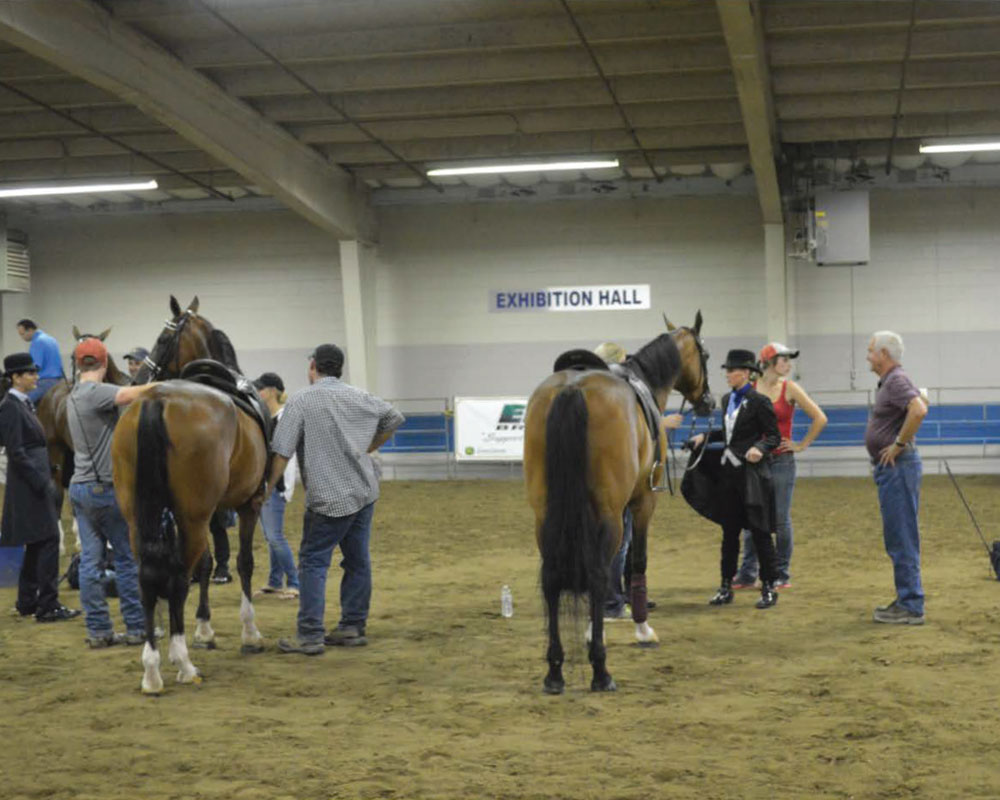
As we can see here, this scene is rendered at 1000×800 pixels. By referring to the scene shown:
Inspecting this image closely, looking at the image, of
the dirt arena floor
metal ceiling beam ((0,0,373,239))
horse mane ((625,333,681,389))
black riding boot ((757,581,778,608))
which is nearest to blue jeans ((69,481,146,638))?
the dirt arena floor

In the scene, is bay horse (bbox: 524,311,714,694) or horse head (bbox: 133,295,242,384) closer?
bay horse (bbox: 524,311,714,694)

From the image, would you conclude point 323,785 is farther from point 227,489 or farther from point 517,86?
point 517,86

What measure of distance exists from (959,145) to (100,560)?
1317 centimetres

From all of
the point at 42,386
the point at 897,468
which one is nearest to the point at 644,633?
the point at 897,468

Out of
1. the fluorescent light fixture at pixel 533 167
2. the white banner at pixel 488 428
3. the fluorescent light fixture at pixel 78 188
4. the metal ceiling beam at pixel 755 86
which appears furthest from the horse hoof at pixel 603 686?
the fluorescent light fixture at pixel 78 188

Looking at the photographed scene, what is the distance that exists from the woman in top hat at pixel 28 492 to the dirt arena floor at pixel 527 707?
12.4 inches

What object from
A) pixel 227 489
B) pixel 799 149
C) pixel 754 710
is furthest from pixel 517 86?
pixel 754 710

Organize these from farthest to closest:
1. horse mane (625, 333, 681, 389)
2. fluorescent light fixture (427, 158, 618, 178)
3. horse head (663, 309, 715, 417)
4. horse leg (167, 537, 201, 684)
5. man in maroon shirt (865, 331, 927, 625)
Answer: fluorescent light fixture (427, 158, 618, 178)
horse head (663, 309, 715, 417)
horse mane (625, 333, 681, 389)
man in maroon shirt (865, 331, 927, 625)
horse leg (167, 537, 201, 684)

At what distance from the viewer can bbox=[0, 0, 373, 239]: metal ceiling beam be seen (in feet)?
35.5

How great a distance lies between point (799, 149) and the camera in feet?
57.8

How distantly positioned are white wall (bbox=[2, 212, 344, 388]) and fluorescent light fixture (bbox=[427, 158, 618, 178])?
137 inches

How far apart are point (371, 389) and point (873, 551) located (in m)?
10.5

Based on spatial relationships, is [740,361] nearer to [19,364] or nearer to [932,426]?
[19,364]

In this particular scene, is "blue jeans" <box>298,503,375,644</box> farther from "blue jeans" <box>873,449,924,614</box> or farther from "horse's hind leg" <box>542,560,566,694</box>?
"blue jeans" <box>873,449,924,614</box>
